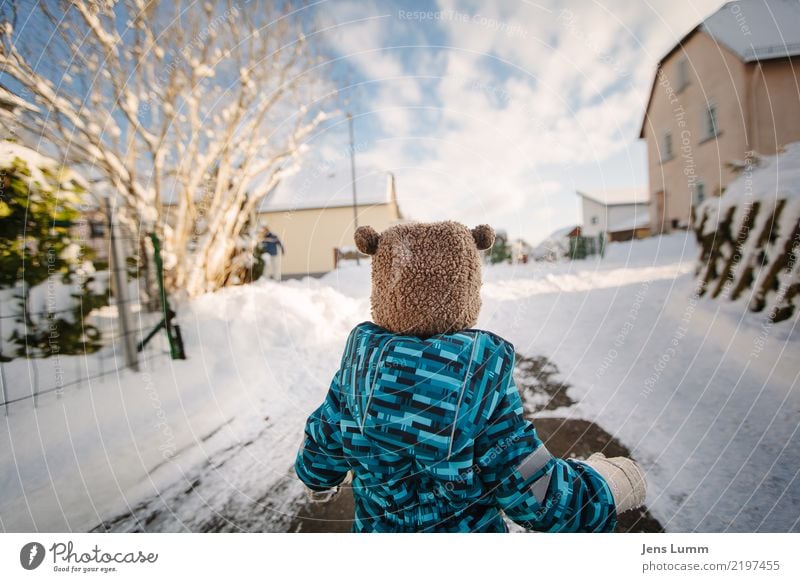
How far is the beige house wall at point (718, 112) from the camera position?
3.63 feet

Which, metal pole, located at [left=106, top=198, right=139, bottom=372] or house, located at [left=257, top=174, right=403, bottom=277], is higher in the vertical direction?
house, located at [left=257, top=174, right=403, bottom=277]

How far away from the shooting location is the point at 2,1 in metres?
0.91

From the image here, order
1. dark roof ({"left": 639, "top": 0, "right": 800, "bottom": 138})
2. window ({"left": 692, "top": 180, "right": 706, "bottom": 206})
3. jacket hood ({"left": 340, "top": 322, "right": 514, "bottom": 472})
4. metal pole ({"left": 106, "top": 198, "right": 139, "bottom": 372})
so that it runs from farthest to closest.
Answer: window ({"left": 692, "top": 180, "right": 706, "bottom": 206}) → metal pole ({"left": 106, "top": 198, "right": 139, "bottom": 372}) → dark roof ({"left": 639, "top": 0, "right": 800, "bottom": 138}) → jacket hood ({"left": 340, "top": 322, "right": 514, "bottom": 472})

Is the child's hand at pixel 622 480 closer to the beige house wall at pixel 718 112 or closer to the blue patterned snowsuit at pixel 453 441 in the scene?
the blue patterned snowsuit at pixel 453 441

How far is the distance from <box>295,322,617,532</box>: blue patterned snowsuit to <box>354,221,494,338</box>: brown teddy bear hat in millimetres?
35

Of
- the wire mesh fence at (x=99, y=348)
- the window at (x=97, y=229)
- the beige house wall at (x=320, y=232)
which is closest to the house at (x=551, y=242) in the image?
the beige house wall at (x=320, y=232)

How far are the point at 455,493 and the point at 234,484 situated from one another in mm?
930

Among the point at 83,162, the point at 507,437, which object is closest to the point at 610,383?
the point at 507,437

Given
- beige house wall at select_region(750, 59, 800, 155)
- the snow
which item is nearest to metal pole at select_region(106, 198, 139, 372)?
the snow

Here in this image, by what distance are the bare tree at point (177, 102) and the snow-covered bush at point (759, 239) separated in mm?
2068

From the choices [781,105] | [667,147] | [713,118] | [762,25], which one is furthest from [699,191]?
[762,25]

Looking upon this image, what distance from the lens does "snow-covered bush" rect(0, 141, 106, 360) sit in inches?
46.6

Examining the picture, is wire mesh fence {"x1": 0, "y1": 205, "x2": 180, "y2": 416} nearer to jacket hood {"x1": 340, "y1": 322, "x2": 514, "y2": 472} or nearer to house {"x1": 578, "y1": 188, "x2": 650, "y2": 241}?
jacket hood {"x1": 340, "y1": 322, "x2": 514, "y2": 472}
